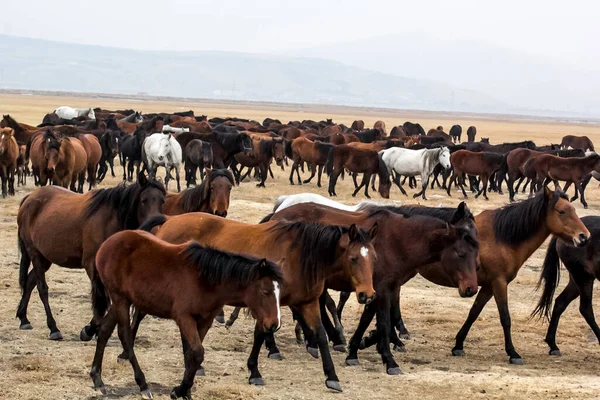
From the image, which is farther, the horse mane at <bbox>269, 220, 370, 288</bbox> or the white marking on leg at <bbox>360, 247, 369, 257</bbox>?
the horse mane at <bbox>269, 220, 370, 288</bbox>

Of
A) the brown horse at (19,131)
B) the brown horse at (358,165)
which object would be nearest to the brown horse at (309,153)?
the brown horse at (358,165)

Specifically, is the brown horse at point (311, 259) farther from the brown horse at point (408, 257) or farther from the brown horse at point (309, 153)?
the brown horse at point (309, 153)

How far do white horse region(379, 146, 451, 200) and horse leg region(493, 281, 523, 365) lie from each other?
15536 millimetres

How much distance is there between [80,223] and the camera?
27.2 feet

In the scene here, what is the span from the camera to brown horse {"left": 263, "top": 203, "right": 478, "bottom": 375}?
7.81 m

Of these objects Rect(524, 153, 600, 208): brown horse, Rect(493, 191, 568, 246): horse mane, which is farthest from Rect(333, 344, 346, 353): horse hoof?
Rect(524, 153, 600, 208): brown horse

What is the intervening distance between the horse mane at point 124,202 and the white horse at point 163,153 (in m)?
14.1

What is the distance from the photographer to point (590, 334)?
9891mm

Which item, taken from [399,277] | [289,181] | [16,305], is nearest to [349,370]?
[399,277]

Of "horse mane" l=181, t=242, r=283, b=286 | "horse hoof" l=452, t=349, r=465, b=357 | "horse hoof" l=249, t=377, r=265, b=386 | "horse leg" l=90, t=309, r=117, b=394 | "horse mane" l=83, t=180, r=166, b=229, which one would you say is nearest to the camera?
"horse mane" l=181, t=242, r=283, b=286

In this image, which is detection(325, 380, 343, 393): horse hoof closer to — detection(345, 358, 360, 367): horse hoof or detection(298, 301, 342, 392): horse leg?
detection(298, 301, 342, 392): horse leg

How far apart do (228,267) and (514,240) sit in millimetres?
3738

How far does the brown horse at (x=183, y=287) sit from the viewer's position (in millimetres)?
6109

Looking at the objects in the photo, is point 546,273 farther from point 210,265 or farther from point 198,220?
point 210,265
